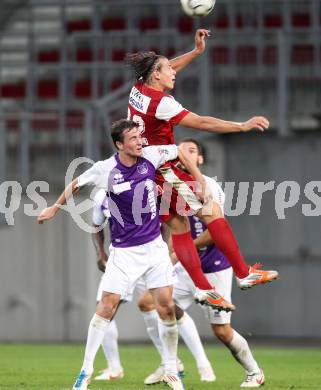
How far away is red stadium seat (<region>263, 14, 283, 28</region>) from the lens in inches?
783

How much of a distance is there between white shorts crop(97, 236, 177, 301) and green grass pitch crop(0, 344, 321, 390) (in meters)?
1.20

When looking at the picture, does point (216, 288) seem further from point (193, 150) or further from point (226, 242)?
point (226, 242)

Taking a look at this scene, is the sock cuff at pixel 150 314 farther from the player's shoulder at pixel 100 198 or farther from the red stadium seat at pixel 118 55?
the red stadium seat at pixel 118 55

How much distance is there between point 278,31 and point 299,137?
66.7 inches

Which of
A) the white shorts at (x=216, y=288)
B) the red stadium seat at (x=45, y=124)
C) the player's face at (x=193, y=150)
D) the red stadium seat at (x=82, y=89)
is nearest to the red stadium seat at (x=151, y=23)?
the red stadium seat at (x=82, y=89)

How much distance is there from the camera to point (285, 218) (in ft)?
61.6

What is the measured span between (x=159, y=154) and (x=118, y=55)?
1032 centimetres

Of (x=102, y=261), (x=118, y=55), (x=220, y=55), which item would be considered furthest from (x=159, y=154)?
(x=118, y=55)

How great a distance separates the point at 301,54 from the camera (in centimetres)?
1833

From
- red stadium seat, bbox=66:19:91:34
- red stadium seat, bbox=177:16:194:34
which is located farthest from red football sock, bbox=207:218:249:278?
red stadium seat, bbox=66:19:91:34

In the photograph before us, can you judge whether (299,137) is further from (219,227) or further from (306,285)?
(219,227)

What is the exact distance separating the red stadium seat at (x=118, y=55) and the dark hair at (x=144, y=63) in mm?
9750

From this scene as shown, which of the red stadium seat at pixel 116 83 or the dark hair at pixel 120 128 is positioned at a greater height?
the red stadium seat at pixel 116 83

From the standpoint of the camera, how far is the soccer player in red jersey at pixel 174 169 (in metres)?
9.70
